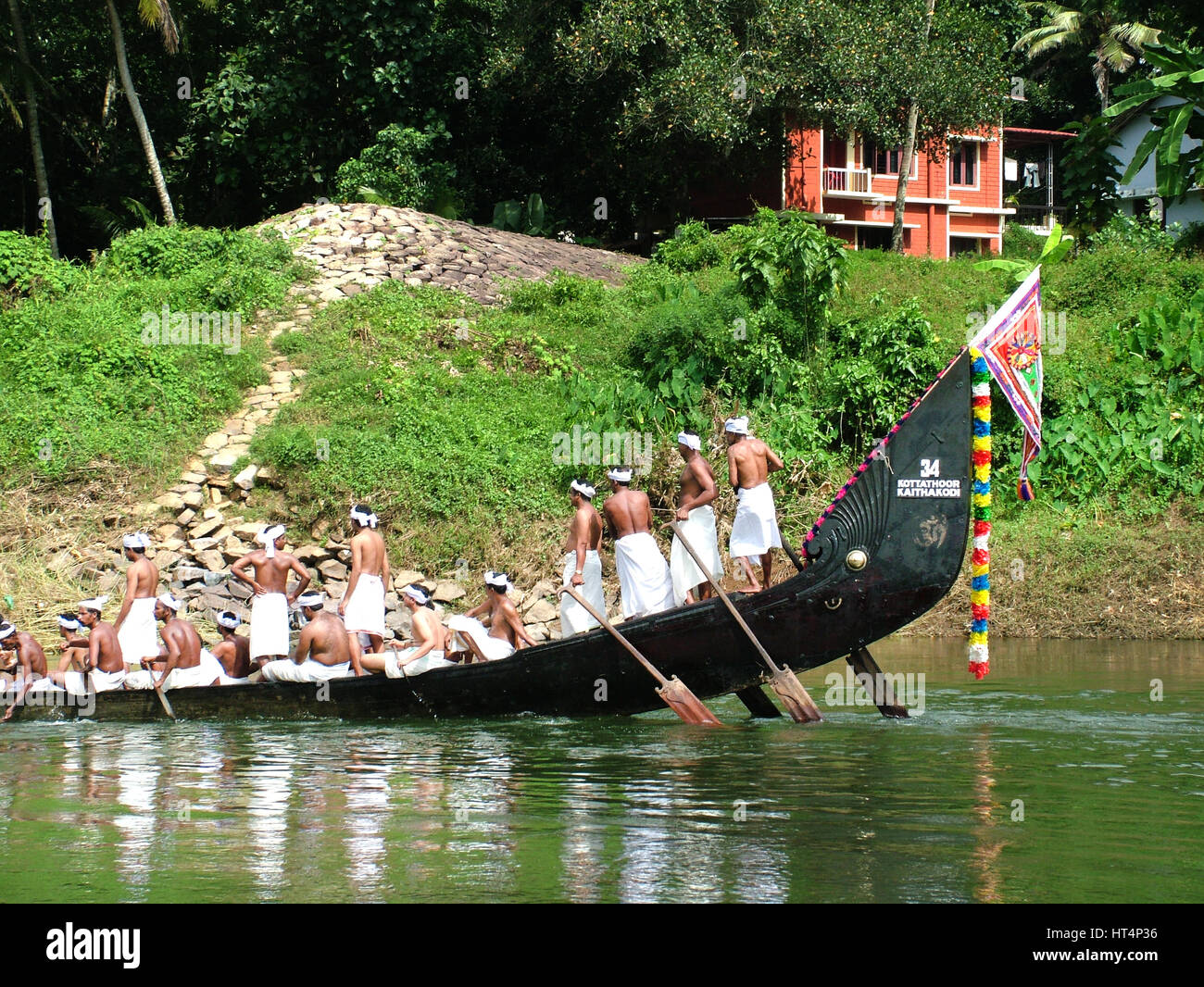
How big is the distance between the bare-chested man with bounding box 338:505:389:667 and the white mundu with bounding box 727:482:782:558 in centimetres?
320

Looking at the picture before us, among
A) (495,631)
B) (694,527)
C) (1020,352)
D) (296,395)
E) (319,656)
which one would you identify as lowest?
(319,656)

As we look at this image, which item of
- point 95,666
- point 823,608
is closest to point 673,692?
point 823,608

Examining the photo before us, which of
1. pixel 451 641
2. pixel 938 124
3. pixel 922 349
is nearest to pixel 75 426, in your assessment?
pixel 451 641

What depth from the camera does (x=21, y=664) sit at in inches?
516

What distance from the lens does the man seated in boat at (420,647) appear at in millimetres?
11922

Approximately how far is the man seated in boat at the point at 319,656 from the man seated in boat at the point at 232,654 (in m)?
0.69

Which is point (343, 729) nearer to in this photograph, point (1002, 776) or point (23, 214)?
point (1002, 776)

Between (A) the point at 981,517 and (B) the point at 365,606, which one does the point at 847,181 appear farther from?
(A) the point at 981,517

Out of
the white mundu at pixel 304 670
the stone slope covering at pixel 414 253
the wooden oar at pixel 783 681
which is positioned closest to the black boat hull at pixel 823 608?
the wooden oar at pixel 783 681

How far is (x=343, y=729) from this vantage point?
1198 centimetres

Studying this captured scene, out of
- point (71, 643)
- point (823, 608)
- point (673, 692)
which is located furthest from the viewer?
point (71, 643)

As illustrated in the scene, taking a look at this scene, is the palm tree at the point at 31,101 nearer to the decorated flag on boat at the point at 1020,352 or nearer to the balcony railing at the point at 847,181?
the balcony railing at the point at 847,181

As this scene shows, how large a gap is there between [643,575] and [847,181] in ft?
78.6
